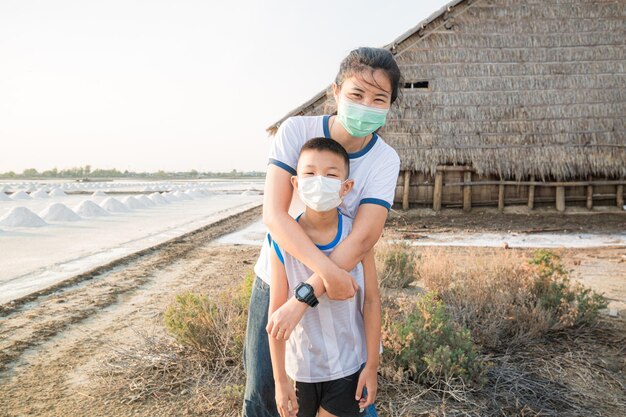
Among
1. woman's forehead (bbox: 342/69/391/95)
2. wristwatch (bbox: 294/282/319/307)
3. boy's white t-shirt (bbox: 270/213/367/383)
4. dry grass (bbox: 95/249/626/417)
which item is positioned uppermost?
woman's forehead (bbox: 342/69/391/95)

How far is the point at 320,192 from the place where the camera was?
1707 mm

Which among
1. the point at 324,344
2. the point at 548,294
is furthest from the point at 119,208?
the point at 324,344

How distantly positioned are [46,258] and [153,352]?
18.7 ft

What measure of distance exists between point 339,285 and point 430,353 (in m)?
1.72

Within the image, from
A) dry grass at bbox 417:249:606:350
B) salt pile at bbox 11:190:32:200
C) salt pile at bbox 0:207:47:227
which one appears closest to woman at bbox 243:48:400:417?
dry grass at bbox 417:249:606:350

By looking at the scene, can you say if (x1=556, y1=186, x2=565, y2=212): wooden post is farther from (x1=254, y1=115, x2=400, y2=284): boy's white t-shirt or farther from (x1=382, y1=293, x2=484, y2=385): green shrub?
(x1=254, y1=115, x2=400, y2=284): boy's white t-shirt

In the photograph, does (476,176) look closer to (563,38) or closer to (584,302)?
(563,38)

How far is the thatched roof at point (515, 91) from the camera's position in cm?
1213

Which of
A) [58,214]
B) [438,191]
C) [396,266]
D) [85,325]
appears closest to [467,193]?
[438,191]

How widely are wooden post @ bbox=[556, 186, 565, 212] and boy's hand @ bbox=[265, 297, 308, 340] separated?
1336 cm

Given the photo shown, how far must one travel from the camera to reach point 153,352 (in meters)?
3.52

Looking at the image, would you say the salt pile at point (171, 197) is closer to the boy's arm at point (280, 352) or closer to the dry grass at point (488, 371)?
the dry grass at point (488, 371)

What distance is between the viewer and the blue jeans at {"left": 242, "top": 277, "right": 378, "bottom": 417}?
1.86m

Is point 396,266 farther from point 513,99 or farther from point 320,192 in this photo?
point 513,99
